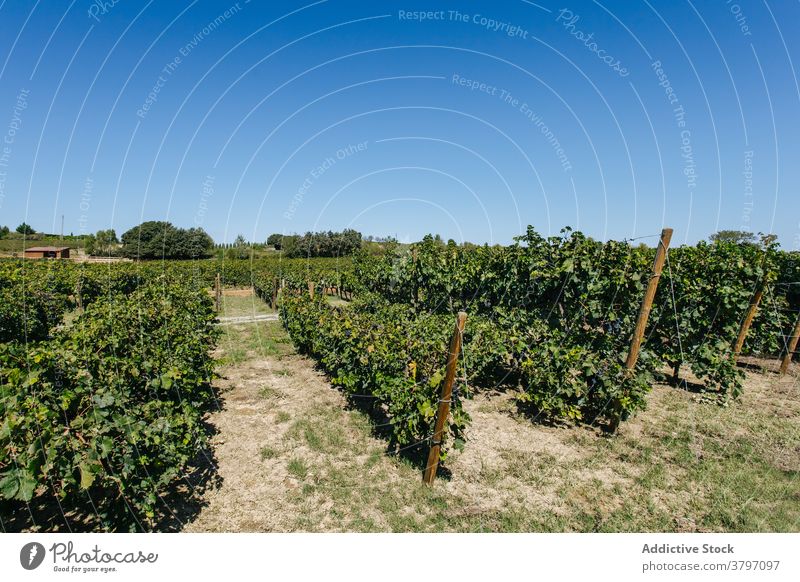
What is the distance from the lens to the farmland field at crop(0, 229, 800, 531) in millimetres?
4359

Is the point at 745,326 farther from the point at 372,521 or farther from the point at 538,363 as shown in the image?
the point at 372,521

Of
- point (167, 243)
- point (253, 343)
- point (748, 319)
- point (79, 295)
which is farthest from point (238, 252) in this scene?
point (748, 319)

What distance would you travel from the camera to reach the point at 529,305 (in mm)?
10055

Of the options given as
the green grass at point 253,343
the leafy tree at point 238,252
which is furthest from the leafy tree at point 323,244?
the green grass at point 253,343

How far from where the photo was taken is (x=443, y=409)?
533 cm

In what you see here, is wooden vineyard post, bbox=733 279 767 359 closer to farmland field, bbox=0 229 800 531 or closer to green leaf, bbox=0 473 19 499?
farmland field, bbox=0 229 800 531

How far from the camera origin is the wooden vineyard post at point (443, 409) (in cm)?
501

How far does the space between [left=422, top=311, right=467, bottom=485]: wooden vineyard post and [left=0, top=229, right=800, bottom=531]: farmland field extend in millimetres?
33

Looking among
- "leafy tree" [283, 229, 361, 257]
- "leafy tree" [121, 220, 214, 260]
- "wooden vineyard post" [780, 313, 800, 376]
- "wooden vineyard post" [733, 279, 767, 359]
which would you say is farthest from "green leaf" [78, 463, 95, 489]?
"leafy tree" [121, 220, 214, 260]

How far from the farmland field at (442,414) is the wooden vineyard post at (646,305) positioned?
0.05 m

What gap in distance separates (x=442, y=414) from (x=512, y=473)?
168 cm

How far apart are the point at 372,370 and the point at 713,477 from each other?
18.8 feet

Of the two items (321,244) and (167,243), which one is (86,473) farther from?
(321,244)
